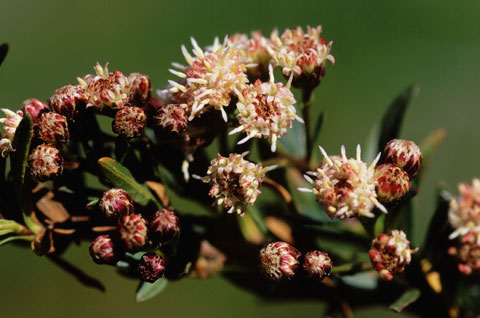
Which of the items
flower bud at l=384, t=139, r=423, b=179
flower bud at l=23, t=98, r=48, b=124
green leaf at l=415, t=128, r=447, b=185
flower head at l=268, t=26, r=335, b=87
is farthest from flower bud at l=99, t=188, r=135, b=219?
green leaf at l=415, t=128, r=447, b=185

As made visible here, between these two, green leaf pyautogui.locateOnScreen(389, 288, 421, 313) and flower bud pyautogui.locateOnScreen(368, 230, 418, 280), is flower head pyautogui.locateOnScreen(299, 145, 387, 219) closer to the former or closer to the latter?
flower bud pyautogui.locateOnScreen(368, 230, 418, 280)

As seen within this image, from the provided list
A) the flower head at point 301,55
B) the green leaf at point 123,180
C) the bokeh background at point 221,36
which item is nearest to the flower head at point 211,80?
the flower head at point 301,55

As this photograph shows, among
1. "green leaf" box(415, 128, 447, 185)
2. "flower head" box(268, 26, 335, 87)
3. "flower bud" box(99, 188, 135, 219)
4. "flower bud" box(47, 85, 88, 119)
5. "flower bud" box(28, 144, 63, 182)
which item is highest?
"flower head" box(268, 26, 335, 87)

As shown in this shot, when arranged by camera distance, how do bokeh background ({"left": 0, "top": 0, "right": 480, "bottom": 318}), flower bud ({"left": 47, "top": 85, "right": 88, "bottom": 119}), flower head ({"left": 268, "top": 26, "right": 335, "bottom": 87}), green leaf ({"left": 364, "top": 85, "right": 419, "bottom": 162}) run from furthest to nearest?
1. bokeh background ({"left": 0, "top": 0, "right": 480, "bottom": 318})
2. green leaf ({"left": 364, "top": 85, "right": 419, "bottom": 162})
3. flower head ({"left": 268, "top": 26, "right": 335, "bottom": 87})
4. flower bud ({"left": 47, "top": 85, "right": 88, "bottom": 119})

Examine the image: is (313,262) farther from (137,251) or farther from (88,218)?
(88,218)

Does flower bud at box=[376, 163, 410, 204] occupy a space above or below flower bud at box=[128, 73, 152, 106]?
below

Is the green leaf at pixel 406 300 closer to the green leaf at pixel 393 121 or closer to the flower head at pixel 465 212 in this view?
the flower head at pixel 465 212

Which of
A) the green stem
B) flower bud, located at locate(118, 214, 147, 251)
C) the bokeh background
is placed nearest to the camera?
flower bud, located at locate(118, 214, 147, 251)

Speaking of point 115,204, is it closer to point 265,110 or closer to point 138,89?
point 138,89

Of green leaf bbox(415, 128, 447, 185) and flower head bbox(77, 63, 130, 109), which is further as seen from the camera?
green leaf bbox(415, 128, 447, 185)
